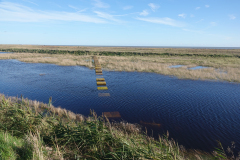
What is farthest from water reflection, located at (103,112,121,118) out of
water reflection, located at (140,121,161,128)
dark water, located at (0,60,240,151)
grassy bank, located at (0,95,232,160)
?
grassy bank, located at (0,95,232,160)

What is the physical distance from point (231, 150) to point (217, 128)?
2427 mm

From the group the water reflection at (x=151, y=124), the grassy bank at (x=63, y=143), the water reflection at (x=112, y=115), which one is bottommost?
the water reflection at (x=151, y=124)

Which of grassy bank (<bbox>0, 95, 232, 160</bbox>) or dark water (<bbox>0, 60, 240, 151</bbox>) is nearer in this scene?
grassy bank (<bbox>0, 95, 232, 160</bbox>)

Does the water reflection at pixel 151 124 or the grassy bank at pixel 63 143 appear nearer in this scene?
the grassy bank at pixel 63 143

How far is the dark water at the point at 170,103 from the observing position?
33.5 feet

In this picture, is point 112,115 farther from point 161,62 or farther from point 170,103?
point 161,62

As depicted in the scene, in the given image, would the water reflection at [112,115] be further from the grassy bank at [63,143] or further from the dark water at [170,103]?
the grassy bank at [63,143]

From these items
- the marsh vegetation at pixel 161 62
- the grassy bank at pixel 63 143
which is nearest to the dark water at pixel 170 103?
the grassy bank at pixel 63 143

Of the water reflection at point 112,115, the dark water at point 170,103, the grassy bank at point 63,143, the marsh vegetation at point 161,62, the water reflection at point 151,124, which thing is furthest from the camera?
the marsh vegetation at point 161,62

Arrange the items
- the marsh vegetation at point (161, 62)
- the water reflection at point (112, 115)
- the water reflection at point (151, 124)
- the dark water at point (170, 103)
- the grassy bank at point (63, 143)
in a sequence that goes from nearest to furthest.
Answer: the grassy bank at point (63, 143) < the dark water at point (170, 103) < the water reflection at point (151, 124) < the water reflection at point (112, 115) < the marsh vegetation at point (161, 62)

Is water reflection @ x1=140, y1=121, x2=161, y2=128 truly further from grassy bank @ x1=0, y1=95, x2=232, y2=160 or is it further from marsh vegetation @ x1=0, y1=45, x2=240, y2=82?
marsh vegetation @ x1=0, y1=45, x2=240, y2=82

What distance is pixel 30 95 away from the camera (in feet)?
52.7

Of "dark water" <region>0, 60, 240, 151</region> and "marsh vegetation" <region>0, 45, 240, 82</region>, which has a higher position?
"marsh vegetation" <region>0, 45, 240, 82</region>

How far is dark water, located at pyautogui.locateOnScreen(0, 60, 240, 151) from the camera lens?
402 inches
